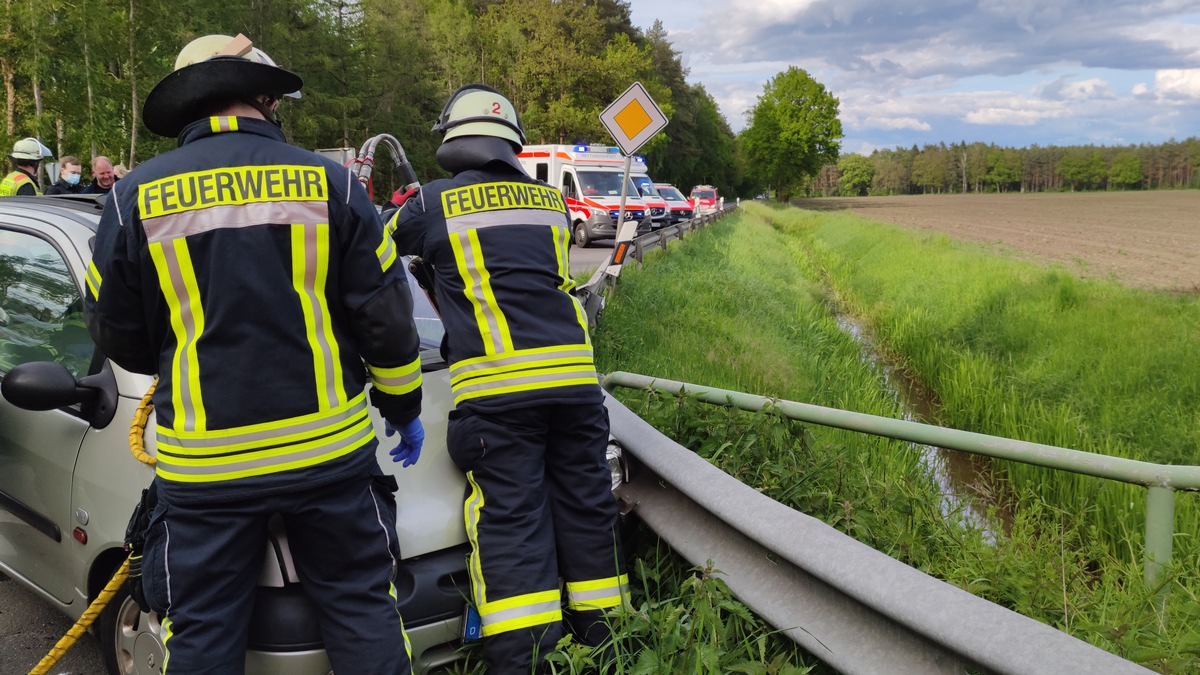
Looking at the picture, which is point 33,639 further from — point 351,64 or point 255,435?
point 351,64

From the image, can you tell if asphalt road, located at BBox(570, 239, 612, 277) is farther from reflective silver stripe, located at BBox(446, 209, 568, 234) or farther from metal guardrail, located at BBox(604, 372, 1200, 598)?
metal guardrail, located at BBox(604, 372, 1200, 598)

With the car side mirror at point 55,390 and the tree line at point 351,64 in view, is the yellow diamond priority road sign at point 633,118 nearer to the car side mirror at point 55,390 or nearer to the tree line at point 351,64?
the car side mirror at point 55,390

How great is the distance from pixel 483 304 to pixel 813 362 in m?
6.13

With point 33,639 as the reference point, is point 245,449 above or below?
above

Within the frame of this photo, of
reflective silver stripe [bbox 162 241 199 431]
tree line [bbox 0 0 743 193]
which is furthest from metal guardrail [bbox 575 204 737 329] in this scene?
tree line [bbox 0 0 743 193]

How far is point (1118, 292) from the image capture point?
1331cm

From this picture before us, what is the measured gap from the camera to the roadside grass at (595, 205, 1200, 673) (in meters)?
2.94

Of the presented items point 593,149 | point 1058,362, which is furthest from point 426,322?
point 593,149

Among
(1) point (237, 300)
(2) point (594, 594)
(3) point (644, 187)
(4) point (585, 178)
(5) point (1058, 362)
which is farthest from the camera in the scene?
(3) point (644, 187)

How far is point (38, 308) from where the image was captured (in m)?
3.27

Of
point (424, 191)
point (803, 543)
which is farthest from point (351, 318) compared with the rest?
point (803, 543)

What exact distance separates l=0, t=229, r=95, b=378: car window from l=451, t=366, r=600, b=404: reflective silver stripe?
4.30 feet

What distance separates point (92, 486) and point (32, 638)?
985 millimetres

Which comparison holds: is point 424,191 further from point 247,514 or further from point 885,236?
point 885,236
